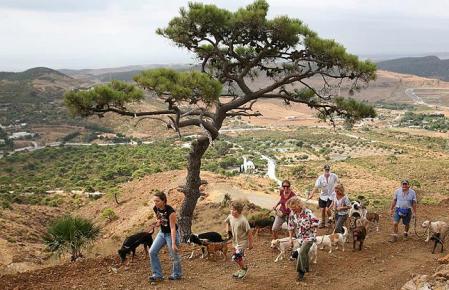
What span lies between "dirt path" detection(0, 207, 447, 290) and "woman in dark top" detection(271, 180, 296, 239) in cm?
56

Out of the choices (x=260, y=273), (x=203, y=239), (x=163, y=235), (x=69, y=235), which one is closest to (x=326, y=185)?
(x=260, y=273)

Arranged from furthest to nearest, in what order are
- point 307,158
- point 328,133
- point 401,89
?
point 401,89, point 328,133, point 307,158

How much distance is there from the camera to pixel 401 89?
15500 cm

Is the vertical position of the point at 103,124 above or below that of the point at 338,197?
below

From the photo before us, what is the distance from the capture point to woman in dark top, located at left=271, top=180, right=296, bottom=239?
9.05 metres

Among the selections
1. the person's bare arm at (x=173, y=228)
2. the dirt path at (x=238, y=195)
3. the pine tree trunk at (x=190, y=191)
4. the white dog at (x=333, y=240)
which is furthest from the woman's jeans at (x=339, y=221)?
the dirt path at (x=238, y=195)

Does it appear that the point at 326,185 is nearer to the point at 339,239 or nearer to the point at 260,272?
the point at 339,239

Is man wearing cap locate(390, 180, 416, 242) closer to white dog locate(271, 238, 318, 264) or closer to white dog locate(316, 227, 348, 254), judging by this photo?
white dog locate(316, 227, 348, 254)

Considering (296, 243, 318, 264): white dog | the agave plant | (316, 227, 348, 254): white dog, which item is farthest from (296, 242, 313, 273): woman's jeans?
the agave plant

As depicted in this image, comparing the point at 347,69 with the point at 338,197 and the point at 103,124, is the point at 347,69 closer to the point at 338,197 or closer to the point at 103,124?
the point at 338,197

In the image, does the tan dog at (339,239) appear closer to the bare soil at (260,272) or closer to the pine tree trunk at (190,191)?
the bare soil at (260,272)

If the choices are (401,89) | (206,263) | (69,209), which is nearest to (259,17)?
(206,263)

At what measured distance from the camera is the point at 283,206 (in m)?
9.22

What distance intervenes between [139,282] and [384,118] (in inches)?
3805
